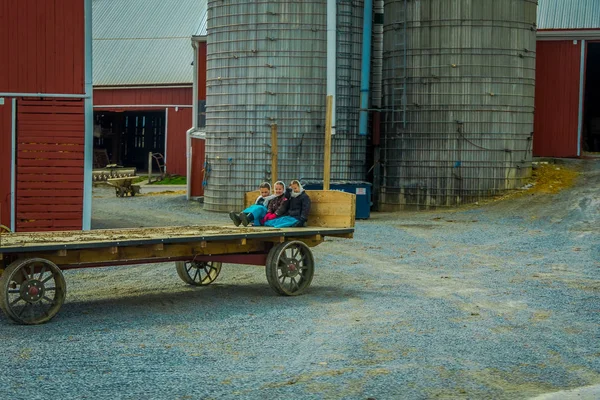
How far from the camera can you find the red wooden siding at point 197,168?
3688 cm

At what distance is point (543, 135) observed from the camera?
3406 cm

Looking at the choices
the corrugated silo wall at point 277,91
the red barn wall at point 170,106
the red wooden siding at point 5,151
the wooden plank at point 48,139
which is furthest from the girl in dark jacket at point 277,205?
the red barn wall at point 170,106

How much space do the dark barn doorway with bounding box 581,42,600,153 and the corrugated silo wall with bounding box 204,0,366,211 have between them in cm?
1274

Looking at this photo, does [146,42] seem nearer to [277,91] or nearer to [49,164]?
[277,91]

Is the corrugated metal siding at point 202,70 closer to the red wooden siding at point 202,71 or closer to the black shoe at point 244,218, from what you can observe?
the red wooden siding at point 202,71

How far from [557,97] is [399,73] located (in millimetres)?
6678

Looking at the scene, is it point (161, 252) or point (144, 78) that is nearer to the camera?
point (161, 252)

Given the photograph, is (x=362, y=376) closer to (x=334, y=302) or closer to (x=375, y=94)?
(x=334, y=302)

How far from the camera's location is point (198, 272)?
1486cm

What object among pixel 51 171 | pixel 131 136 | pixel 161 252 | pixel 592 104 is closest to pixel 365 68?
pixel 51 171

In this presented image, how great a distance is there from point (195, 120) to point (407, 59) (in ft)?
36.6

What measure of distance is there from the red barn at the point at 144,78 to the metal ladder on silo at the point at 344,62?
18688 mm

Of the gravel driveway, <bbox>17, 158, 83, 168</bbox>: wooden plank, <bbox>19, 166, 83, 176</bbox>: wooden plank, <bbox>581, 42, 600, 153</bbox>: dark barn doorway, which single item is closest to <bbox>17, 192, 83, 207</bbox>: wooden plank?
<bbox>19, 166, 83, 176</bbox>: wooden plank

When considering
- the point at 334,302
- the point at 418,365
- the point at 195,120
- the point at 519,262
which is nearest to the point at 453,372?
the point at 418,365
